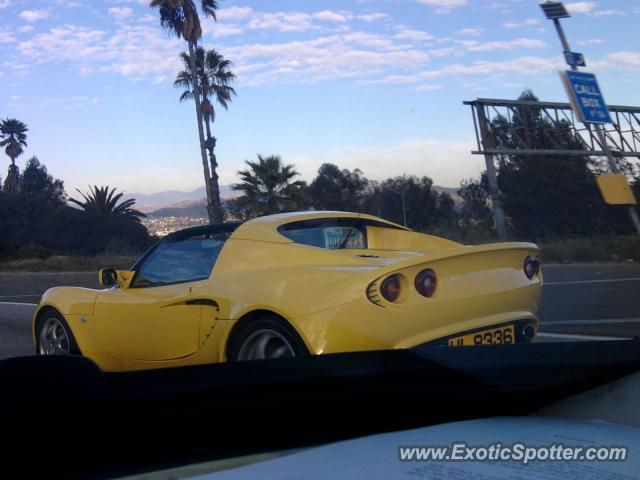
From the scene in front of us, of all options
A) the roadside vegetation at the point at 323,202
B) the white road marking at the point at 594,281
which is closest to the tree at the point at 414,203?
the roadside vegetation at the point at 323,202

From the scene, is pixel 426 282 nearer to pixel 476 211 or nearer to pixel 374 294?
pixel 374 294

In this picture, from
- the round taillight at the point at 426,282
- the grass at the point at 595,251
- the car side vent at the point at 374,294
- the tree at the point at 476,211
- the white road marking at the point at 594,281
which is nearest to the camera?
the car side vent at the point at 374,294

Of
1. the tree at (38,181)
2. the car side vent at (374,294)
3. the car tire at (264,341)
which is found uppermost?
the tree at (38,181)

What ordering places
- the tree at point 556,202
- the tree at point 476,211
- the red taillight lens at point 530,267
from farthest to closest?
the tree at point 556,202
the tree at point 476,211
the red taillight lens at point 530,267

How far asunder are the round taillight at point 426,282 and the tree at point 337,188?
25395 mm

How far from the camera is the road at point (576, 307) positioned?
806cm

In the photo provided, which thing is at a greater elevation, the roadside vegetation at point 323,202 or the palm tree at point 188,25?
the palm tree at point 188,25

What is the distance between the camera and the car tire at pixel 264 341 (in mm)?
4402

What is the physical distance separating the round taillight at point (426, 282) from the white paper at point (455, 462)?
143 cm

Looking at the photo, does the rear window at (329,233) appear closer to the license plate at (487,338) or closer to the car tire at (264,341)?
the car tire at (264,341)

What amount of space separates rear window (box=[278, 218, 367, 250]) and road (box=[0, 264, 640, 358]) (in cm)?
274

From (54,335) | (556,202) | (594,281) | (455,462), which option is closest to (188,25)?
(556,202)

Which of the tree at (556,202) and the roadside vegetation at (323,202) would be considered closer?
the roadside vegetation at (323,202)

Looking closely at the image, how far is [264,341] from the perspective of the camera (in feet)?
15.2
